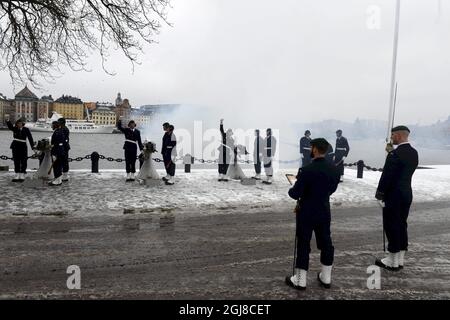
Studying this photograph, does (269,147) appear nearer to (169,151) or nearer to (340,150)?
(340,150)

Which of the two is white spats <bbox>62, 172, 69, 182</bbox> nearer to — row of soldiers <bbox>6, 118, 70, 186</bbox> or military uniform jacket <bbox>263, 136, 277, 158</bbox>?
row of soldiers <bbox>6, 118, 70, 186</bbox>

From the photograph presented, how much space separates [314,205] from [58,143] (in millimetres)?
9603

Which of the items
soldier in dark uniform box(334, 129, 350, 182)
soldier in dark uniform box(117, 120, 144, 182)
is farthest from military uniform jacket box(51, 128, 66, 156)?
soldier in dark uniform box(334, 129, 350, 182)

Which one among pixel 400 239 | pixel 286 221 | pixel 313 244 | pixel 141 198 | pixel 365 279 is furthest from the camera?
pixel 141 198

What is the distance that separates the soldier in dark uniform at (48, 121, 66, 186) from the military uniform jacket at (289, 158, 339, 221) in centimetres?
928

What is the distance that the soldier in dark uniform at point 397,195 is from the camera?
5828mm

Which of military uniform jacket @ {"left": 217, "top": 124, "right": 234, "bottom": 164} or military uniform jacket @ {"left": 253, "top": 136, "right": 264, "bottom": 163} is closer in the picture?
military uniform jacket @ {"left": 217, "top": 124, "right": 234, "bottom": 164}

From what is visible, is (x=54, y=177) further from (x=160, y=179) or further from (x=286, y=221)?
(x=286, y=221)

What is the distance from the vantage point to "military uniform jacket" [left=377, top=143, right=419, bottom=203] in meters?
5.83

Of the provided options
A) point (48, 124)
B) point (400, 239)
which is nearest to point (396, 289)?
point (400, 239)

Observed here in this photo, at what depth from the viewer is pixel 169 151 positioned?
505 inches

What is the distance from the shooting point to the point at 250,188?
13.2 metres

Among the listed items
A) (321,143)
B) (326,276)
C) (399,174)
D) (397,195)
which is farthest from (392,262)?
(321,143)

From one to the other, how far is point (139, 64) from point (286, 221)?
8011mm
